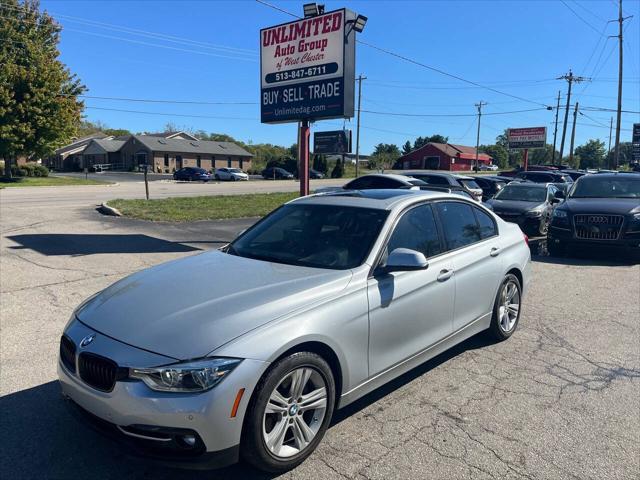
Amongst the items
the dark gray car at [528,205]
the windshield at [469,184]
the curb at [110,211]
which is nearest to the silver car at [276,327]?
the dark gray car at [528,205]

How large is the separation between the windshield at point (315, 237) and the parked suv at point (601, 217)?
7713 mm

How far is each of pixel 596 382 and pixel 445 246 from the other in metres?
1.73

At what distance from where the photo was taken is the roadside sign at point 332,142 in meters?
20.9

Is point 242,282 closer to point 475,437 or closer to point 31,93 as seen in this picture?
point 475,437

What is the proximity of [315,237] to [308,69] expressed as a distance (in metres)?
9.14

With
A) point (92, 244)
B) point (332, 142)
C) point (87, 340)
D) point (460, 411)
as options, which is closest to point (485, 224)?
point (460, 411)

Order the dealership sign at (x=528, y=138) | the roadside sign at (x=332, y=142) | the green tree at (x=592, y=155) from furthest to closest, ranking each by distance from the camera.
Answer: the green tree at (x=592, y=155) < the dealership sign at (x=528, y=138) < the roadside sign at (x=332, y=142)

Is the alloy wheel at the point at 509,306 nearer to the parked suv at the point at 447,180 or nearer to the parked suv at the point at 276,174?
the parked suv at the point at 447,180

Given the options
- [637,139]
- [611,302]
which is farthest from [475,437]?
[637,139]

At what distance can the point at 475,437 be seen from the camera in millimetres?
3441

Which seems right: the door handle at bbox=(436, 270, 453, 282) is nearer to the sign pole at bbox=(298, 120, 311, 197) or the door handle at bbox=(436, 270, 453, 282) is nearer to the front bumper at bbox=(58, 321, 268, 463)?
the front bumper at bbox=(58, 321, 268, 463)

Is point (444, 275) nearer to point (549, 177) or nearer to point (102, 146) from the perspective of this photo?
point (549, 177)

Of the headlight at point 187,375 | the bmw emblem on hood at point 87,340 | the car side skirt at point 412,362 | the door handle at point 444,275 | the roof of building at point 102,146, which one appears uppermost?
the roof of building at point 102,146

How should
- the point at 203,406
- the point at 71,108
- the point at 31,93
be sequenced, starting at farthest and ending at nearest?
1. the point at 71,108
2. the point at 31,93
3. the point at 203,406
